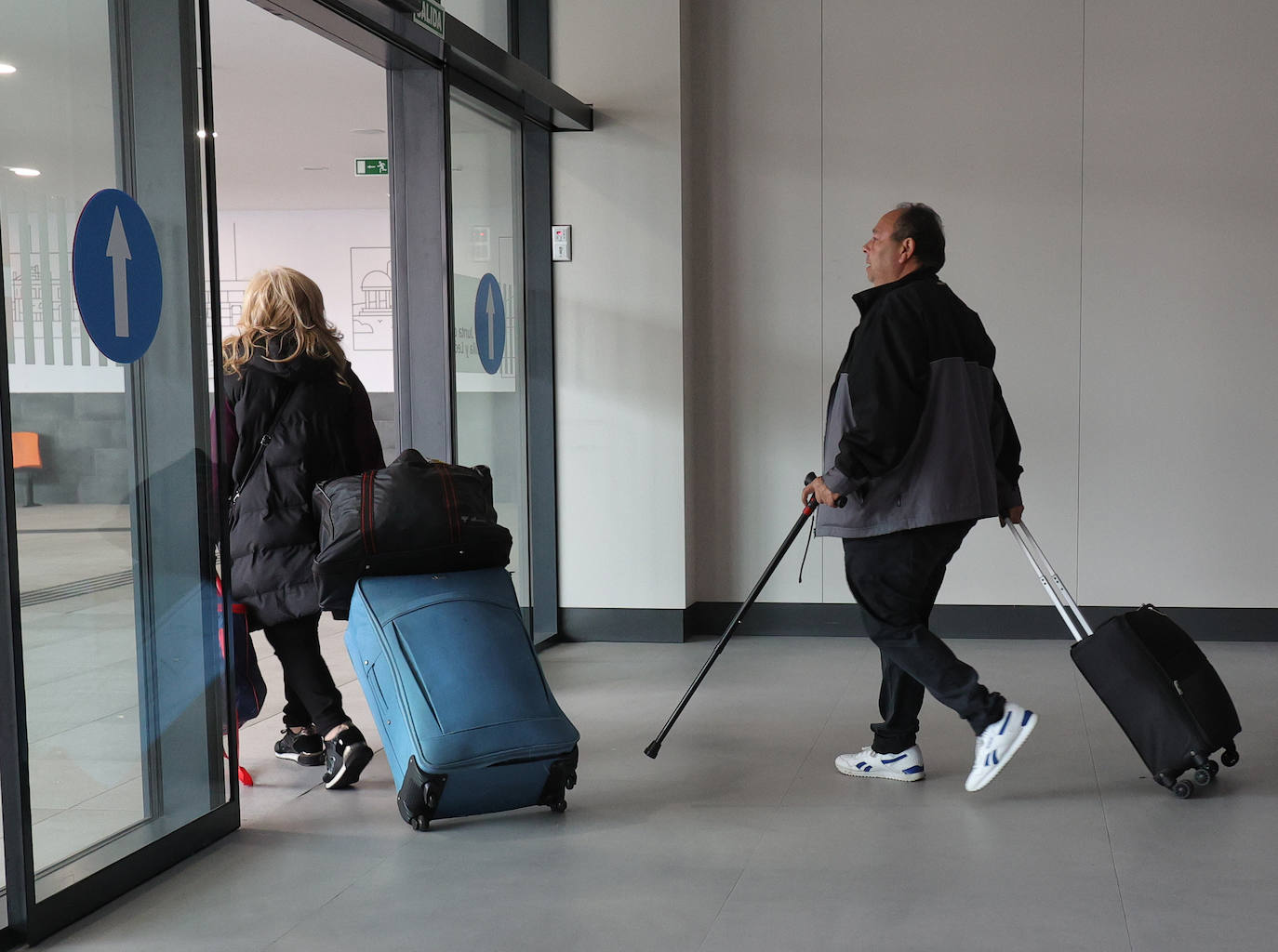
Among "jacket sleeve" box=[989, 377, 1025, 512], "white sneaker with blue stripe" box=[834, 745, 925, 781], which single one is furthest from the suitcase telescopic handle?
"white sneaker with blue stripe" box=[834, 745, 925, 781]

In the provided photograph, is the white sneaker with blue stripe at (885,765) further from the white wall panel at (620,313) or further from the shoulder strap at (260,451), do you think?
the white wall panel at (620,313)

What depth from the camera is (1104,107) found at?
19.6 ft

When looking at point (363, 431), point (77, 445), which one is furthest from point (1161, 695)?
point (77, 445)

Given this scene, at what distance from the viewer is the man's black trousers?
3.63 m

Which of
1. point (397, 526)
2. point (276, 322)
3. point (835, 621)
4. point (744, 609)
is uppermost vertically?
point (276, 322)

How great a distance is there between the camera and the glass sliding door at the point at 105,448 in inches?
104

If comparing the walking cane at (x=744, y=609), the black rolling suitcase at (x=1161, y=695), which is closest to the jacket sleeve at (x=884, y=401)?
the walking cane at (x=744, y=609)

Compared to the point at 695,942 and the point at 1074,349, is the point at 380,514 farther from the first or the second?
the point at 1074,349

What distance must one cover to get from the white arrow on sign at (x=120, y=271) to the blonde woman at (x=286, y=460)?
32.9 inches

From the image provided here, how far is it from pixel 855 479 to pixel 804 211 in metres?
2.90

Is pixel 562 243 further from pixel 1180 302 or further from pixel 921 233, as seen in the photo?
pixel 1180 302

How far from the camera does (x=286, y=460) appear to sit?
378 centimetres

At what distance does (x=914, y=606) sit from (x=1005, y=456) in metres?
0.60

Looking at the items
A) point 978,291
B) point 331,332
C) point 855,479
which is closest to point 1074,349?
point 978,291
